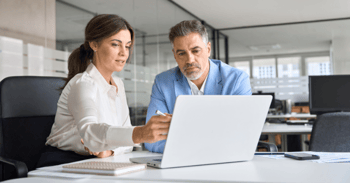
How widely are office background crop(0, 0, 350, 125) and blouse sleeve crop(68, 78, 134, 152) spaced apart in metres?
1.74

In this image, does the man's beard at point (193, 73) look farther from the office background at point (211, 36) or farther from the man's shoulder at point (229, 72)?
the office background at point (211, 36)

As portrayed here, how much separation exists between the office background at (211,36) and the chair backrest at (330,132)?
244 centimetres

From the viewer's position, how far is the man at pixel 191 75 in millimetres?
1839

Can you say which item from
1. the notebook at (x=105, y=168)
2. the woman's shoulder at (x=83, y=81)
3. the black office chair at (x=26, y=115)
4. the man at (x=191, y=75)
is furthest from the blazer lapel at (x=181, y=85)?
the notebook at (x=105, y=168)

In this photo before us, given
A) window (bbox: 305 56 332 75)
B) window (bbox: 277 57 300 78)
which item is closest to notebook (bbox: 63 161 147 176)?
window (bbox: 305 56 332 75)

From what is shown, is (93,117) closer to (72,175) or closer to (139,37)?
(72,175)

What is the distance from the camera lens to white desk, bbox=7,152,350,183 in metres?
0.89

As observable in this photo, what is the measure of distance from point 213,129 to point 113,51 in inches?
31.2

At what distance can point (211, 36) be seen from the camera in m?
8.53

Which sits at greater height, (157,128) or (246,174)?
(157,128)

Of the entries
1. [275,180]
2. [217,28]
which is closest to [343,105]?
[275,180]

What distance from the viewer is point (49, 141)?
1.61m

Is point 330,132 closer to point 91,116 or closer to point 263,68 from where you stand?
point 91,116

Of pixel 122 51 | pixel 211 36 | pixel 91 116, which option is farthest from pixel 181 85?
pixel 211 36
